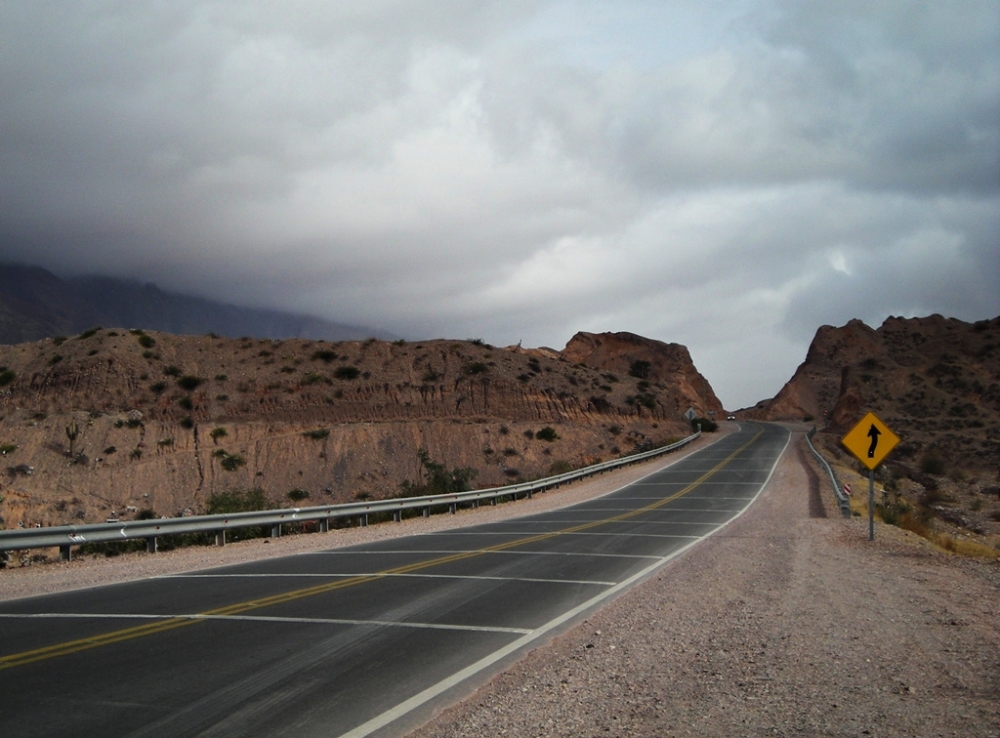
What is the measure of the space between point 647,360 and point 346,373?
2929 inches

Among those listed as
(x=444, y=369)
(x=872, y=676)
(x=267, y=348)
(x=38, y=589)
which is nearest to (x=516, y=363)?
(x=444, y=369)

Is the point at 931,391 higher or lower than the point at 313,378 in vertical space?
lower

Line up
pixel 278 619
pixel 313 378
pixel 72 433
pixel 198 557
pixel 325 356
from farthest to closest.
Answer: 1. pixel 325 356
2. pixel 313 378
3. pixel 72 433
4. pixel 198 557
5. pixel 278 619

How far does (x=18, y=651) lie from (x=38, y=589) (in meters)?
5.14

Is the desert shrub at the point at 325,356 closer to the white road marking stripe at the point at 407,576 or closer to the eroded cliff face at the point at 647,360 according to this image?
the white road marking stripe at the point at 407,576

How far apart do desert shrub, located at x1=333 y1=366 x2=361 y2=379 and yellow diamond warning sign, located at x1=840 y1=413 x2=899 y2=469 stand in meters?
50.9

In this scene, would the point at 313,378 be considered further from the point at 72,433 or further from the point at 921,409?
the point at 921,409

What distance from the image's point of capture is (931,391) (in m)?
76.9

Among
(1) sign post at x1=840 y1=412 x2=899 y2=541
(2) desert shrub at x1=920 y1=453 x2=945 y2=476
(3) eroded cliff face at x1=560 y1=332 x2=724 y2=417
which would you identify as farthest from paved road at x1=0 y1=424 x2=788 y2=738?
(3) eroded cliff face at x1=560 y1=332 x2=724 y2=417

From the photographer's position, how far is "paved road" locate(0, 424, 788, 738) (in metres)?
6.17

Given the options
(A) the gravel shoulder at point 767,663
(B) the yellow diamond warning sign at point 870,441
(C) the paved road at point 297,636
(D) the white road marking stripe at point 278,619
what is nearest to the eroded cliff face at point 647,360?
(B) the yellow diamond warning sign at point 870,441

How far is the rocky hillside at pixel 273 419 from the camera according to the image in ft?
157

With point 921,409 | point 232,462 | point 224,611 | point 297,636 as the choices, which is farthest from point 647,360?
point 297,636

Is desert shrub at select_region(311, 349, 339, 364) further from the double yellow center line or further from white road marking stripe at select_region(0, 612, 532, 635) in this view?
white road marking stripe at select_region(0, 612, 532, 635)
